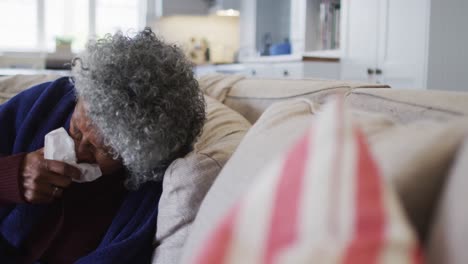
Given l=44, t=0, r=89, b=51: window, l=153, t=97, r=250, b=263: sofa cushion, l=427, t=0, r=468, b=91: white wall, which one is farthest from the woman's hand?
l=44, t=0, r=89, b=51: window

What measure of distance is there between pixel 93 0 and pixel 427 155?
6.15 meters

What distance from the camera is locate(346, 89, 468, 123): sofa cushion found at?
2.76ft

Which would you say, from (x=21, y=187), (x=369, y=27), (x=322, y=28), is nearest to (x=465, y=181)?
(x=21, y=187)

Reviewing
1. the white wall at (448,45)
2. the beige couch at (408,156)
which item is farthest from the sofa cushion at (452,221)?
the white wall at (448,45)

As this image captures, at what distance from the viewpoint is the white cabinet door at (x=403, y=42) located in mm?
2926

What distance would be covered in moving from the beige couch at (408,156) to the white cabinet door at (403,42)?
198cm

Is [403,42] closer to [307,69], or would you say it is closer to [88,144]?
[307,69]

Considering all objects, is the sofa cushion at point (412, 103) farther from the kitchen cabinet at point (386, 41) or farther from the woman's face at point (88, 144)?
the kitchen cabinet at point (386, 41)

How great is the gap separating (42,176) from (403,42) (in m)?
2.50

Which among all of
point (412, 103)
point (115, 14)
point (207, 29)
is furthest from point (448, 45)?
point (115, 14)

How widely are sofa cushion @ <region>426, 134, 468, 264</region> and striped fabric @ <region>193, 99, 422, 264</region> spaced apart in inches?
2.5

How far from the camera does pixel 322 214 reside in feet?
1.19

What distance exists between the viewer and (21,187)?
1.07 m

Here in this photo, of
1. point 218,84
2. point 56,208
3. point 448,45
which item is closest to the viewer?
point 56,208
